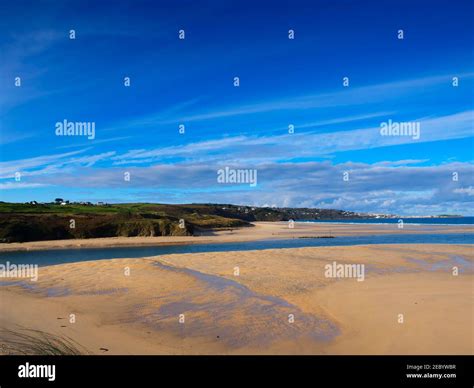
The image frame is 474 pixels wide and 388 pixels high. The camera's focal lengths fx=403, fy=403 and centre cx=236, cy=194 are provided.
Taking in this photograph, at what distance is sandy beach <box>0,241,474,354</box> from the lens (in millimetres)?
9562

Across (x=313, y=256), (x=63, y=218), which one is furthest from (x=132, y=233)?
(x=313, y=256)

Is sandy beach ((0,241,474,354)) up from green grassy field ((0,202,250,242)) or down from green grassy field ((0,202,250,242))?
down

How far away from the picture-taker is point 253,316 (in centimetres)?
1232

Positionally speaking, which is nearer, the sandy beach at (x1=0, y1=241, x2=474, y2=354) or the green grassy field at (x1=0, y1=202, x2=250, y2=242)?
the sandy beach at (x1=0, y1=241, x2=474, y2=354)

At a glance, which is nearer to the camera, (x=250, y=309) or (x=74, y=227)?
(x=250, y=309)

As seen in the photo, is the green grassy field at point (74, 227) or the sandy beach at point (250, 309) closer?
the sandy beach at point (250, 309)

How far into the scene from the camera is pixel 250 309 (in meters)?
13.3

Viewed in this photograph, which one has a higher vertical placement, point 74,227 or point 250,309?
point 74,227

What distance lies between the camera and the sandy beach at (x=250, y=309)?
376 inches

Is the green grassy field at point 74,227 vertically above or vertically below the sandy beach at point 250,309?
above
